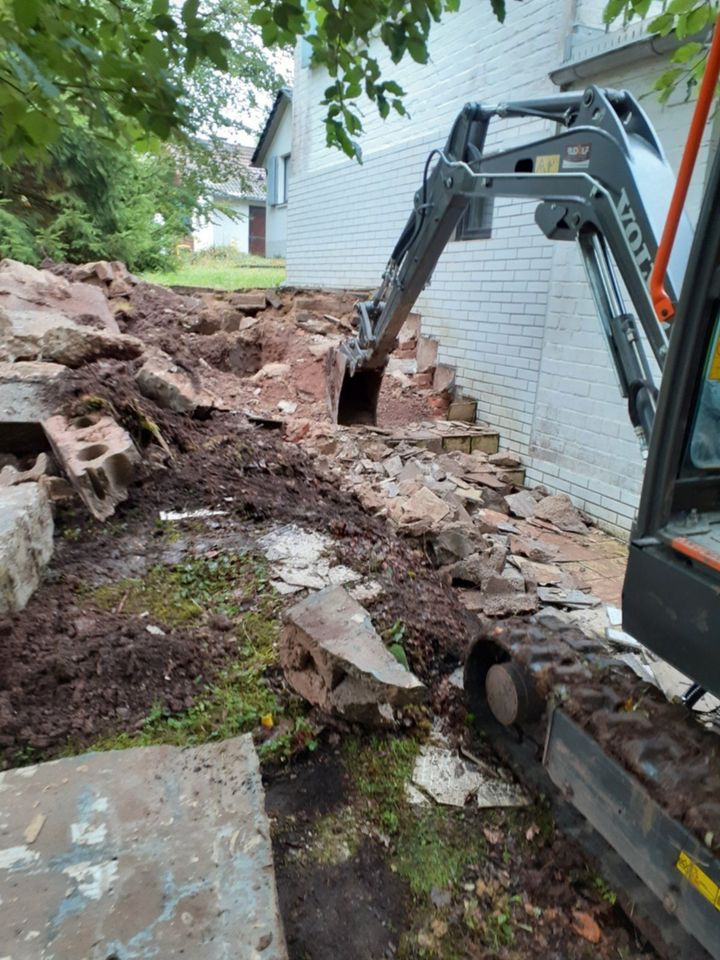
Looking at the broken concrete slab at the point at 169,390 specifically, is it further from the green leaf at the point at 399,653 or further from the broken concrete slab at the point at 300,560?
the green leaf at the point at 399,653

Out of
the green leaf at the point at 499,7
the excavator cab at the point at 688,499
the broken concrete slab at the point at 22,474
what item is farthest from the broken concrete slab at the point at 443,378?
the excavator cab at the point at 688,499

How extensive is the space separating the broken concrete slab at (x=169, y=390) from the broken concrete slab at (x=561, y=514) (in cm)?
327

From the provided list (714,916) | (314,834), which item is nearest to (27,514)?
(314,834)

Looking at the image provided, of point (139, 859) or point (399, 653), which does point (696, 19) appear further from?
point (139, 859)

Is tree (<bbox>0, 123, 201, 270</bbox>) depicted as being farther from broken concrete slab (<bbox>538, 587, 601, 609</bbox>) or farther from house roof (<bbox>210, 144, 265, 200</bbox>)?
house roof (<bbox>210, 144, 265, 200</bbox>)

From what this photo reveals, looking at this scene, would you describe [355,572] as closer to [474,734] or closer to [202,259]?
[474,734]

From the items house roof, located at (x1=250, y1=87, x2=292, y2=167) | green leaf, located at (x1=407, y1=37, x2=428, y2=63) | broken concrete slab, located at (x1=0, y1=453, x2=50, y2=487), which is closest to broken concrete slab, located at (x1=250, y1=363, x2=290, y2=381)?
broken concrete slab, located at (x1=0, y1=453, x2=50, y2=487)

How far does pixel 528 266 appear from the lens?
259 inches

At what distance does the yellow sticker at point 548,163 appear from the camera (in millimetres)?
3588

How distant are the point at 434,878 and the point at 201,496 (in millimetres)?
2940

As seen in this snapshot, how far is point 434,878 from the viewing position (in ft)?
6.89

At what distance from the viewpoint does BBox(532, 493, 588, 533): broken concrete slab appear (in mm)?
5754

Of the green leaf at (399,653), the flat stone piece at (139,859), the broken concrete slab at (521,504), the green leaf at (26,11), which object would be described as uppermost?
the green leaf at (26,11)

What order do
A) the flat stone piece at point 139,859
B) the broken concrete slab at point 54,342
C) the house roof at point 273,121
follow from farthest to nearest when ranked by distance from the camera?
the house roof at point 273,121
the broken concrete slab at point 54,342
the flat stone piece at point 139,859
